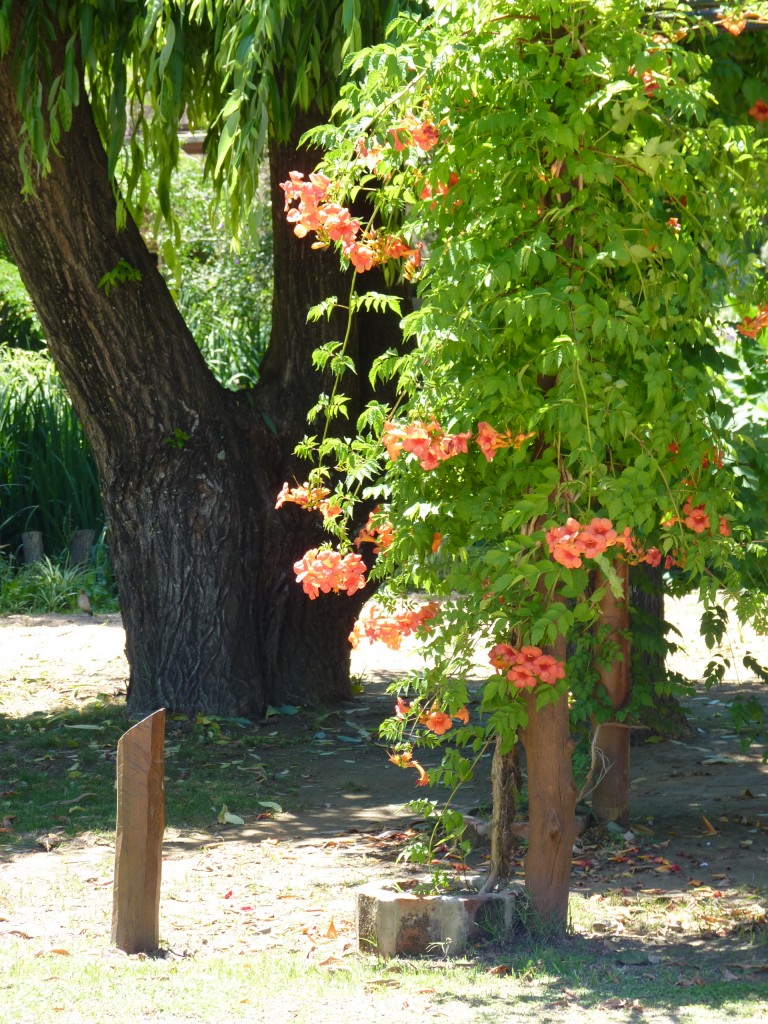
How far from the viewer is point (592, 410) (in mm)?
3527

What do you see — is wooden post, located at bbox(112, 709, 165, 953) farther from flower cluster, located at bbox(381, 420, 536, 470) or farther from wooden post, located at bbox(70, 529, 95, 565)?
wooden post, located at bbox(70, 529, 95, 565)

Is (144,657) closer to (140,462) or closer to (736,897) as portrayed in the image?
(140,462)

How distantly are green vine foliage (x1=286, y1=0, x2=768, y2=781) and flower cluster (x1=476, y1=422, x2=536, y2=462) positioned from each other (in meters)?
0.02

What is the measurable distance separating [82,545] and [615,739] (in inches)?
308

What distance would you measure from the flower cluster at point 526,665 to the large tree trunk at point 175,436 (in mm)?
3666

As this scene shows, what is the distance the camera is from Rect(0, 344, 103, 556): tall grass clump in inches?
487

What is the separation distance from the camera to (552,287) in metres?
3.54

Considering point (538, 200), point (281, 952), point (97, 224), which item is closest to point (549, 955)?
point (281, 952)

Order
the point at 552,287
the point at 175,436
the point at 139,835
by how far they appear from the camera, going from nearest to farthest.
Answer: the point at 552,287 → the point at 139,835 → the point at 175,436

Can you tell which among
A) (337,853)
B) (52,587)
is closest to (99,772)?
(337,853)

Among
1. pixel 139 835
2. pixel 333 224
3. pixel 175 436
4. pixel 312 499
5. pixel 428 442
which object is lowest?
pixel 139 835

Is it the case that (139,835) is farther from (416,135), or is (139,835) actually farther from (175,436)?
(175,436)

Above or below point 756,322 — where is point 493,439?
below

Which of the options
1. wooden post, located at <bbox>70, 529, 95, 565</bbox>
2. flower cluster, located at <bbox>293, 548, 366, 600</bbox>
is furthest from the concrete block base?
wooden post, located at <bbox>70, 529, 95, 565</bbox>
